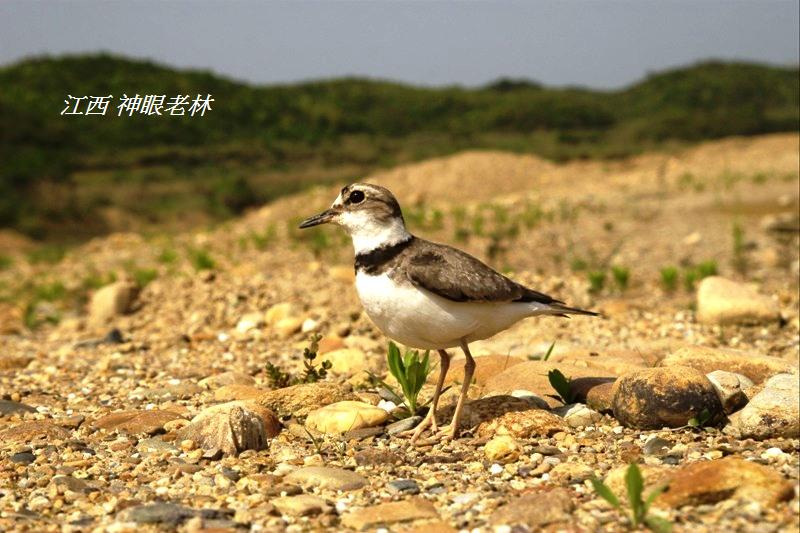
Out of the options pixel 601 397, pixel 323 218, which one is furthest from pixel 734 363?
pixel 323 218

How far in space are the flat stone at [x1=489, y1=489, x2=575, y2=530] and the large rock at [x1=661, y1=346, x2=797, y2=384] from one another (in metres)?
2.22

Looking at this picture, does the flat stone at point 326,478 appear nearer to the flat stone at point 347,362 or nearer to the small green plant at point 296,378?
the small green plant at point 296,378

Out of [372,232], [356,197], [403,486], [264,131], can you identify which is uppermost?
[264,131]

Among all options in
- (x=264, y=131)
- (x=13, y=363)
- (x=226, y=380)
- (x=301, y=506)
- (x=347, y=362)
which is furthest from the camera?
(x=264, y=131)

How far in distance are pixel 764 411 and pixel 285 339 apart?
4.57 m

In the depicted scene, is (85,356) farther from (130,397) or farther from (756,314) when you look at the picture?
(756,314)

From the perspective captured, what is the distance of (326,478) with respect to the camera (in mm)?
4062

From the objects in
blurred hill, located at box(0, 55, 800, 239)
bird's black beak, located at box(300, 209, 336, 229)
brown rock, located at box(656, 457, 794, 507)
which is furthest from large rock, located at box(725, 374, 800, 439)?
blurred hill, located at box(0, 55, 800, 239)

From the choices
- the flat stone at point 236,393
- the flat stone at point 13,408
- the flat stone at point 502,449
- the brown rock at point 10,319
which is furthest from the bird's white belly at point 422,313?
the brown rock at point 10,319

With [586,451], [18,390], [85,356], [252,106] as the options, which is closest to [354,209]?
[586,451]

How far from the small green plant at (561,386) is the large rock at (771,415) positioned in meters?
0.99

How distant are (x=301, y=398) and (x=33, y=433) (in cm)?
155

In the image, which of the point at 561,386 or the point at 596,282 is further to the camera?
the point at 596,282

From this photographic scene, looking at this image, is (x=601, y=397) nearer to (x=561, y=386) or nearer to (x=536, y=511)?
(x=561, y=386)
